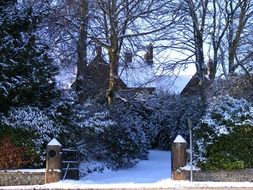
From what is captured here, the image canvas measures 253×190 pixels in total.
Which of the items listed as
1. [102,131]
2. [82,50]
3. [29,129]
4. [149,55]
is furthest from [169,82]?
[29,129]

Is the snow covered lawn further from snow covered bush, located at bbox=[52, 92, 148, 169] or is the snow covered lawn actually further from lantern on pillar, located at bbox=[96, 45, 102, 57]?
lantern on pillar, located at bbox=[96, 45, 102, 57]

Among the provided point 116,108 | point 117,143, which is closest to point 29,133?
point 117,143

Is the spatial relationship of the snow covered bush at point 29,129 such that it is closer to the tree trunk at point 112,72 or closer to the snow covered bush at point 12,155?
the snow covered bush at point 12,155

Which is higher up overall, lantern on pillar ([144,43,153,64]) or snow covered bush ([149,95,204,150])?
lantern on pillar ([144,43,153,64])

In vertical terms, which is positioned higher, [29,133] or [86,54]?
[86,54]

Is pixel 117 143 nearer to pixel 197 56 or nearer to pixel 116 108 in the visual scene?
pixel 116 108

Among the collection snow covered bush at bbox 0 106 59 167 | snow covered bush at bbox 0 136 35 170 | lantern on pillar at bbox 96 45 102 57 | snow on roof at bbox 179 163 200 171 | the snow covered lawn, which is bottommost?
the snow covered lawn

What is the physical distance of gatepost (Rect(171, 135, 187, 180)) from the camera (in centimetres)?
1717

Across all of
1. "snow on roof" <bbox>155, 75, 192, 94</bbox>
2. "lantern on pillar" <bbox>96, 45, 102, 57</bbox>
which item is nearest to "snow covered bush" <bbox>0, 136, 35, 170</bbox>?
"lantern on pillar" <bbox>96, 45, 102, 57</bbox>

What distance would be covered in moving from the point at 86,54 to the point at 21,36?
680cm

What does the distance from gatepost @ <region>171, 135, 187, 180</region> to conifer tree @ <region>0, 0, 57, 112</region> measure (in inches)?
216

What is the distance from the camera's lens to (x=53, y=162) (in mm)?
16984

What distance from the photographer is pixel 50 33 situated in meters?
24.3

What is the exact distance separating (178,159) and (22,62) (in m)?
6.70
